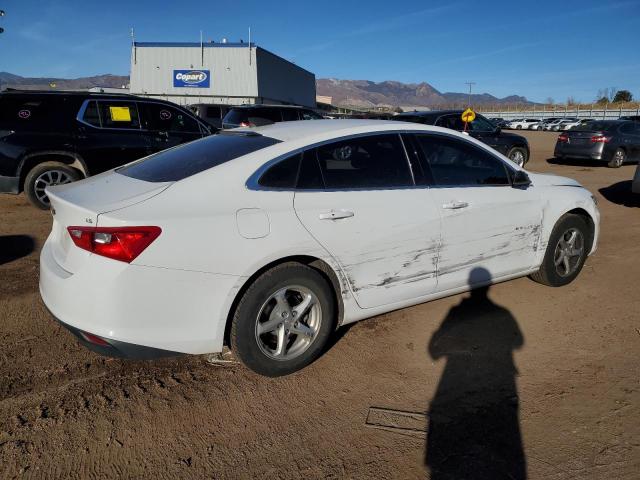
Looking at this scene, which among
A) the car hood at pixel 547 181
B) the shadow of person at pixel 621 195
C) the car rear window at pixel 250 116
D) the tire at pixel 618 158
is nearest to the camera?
the car hood at pixel 547 181

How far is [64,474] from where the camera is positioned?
2.34m

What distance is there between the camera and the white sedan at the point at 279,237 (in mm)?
2633

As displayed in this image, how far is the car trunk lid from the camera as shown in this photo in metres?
2.69

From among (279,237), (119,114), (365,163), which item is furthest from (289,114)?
(279,237)

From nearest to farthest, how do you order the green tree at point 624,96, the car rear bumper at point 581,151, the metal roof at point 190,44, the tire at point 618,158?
the car rear bumper at point 581,151 → the tire at point 618,158 → the metal roof at point 190,44 → the green tree at point 624,96

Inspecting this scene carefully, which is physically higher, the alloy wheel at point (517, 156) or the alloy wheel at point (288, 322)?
the alloy wheel at point (517, 156)

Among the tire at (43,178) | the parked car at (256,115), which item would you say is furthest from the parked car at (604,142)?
the tire at (43,178)

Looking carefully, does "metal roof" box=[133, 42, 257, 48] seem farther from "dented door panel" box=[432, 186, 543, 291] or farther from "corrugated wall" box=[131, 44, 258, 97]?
"dented door panel" box=[432, 186, 543, 291]

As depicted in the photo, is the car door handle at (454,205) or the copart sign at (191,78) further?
the copart sign at (191,78)

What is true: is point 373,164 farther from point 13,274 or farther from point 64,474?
point 13,274

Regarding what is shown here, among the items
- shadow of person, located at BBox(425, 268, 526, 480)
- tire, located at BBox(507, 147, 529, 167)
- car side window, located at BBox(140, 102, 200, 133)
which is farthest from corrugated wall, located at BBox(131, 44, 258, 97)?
shadow of person, located at BBox(425, 268, 526, 480)

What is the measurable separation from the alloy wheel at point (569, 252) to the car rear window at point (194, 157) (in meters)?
2.93

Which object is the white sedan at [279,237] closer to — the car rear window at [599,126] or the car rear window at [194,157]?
the car rear window at [194,157]

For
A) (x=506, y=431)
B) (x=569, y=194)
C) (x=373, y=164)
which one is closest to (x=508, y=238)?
(x=569, y=194)
